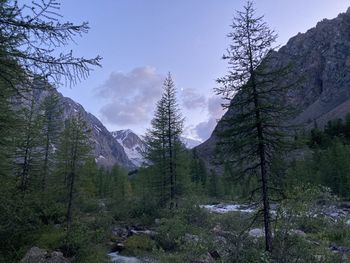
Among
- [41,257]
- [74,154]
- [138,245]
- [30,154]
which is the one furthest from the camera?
[30,154]

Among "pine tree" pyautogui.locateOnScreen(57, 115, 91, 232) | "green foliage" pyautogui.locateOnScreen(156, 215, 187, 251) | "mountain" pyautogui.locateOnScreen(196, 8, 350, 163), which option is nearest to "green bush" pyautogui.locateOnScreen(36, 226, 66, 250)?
"green foliage" pyautogui.locateOnScreen(156, 215, 187, 251)

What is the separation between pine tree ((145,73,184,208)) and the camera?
32.9m

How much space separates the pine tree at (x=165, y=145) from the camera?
108 feet

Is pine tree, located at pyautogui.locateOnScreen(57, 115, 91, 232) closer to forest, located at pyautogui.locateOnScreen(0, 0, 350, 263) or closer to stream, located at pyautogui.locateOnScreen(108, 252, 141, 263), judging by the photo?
forest, located at pyautogui.locateOnScreen(0, 0, 350, 263)

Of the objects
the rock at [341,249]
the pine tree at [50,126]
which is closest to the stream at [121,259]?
the rock at [341,249]

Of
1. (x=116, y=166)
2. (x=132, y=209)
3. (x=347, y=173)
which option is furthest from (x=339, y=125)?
(x=132, y=209)

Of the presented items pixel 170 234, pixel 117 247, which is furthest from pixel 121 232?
pixel 170 234

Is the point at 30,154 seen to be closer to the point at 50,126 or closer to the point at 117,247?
the point at 50,126

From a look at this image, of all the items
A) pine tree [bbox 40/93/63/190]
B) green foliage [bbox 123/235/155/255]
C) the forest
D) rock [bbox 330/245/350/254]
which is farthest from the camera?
pine tree [bbox 40/93/63/190]

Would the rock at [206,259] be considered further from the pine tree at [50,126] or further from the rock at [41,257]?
the pine tree at [50,126]

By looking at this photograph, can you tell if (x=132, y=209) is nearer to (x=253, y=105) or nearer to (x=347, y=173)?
(x=253, y=105)

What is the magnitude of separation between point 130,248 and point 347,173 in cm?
4011

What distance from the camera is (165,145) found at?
3369 centimetres

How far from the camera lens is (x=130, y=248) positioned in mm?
17781
